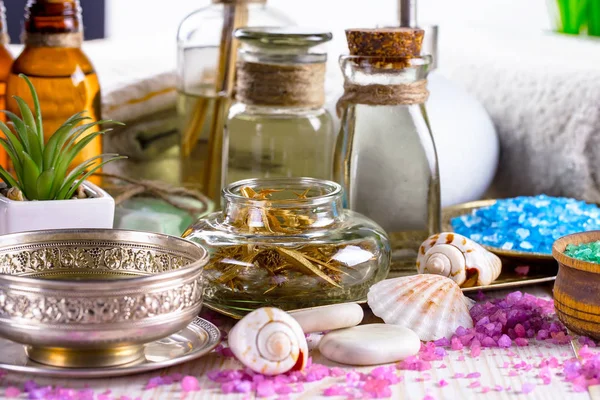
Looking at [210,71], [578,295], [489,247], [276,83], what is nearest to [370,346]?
[578,295]

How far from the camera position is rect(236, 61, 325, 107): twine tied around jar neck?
0.96 metres

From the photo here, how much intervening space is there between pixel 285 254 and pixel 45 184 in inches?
8.0

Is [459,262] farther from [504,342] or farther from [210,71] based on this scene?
[210,71]

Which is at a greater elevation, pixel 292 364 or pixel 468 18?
pixel 468 18

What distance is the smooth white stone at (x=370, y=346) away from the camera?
651mm

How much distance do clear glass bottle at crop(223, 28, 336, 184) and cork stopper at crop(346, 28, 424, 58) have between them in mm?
115

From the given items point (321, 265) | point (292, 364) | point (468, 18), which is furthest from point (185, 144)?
point (468, 18)

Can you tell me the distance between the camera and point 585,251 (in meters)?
0.71

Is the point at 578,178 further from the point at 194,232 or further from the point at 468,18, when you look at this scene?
the point at 468,18

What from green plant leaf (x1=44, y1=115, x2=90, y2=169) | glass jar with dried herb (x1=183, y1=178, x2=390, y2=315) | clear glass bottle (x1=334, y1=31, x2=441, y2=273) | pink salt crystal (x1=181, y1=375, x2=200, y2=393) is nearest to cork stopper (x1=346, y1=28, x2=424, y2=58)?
clear glass bottle (x1=334, y1=31, x2=441, y2=273)

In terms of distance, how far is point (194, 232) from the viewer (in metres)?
0.77

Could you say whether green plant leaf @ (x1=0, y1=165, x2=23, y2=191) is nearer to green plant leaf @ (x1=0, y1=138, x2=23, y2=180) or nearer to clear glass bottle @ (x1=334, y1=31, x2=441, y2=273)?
green plant leaf @ (x1=0, y1=138, x2=23, y2=180)

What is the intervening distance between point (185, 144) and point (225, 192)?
39 centimetres

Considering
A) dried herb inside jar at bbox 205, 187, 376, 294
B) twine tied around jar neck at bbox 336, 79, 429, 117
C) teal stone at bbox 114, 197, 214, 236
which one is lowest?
teal stone at bbox 114, 197, 214, 236
